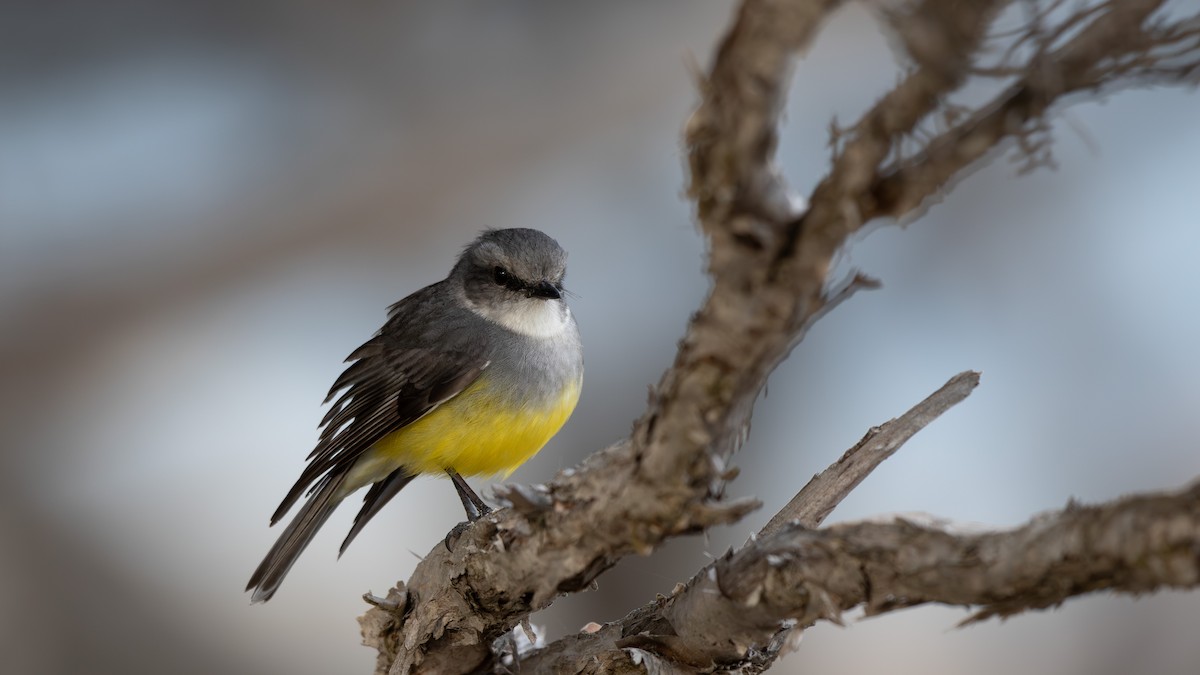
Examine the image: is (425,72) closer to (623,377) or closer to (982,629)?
(623,377)

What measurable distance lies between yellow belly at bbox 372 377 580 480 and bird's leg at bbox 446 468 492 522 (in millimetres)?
99

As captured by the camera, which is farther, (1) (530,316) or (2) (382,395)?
(1) (530,316)

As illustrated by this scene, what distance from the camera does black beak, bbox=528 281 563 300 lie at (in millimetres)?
3750

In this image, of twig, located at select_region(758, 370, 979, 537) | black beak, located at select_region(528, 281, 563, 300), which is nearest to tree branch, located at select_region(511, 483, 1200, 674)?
twig, located at select_region(758, 370, 979, 537)

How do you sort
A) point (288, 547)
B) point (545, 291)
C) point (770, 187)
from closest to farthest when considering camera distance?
point (770, 187) → point (288, 547) → point (545, 291)

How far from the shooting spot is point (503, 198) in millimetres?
7547

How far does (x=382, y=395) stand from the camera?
3.69 m

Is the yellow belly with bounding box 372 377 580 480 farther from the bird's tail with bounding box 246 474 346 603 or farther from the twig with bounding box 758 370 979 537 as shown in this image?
the twig with bounding box 758 370 979 537

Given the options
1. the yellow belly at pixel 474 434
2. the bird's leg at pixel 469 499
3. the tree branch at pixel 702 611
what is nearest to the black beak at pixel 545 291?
the yellow belly at pixel 474 434

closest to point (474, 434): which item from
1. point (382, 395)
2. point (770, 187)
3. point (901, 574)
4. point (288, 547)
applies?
point (382, 395)

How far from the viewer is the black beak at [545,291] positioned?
3.75 m

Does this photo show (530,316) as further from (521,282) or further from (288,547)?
(288,547)

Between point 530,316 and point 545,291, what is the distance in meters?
0.13

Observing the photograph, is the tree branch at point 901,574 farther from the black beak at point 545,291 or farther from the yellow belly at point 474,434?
the black beak at point 545,291
